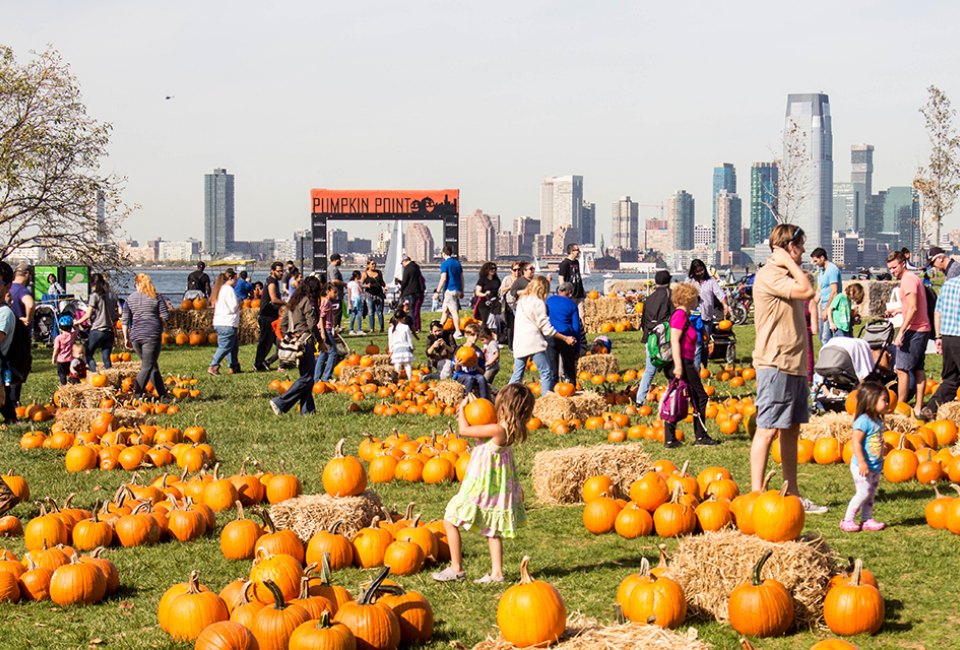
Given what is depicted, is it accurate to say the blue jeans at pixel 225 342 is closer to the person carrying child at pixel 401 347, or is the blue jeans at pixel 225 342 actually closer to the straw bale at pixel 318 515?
the person carrying child at pixel 401 347

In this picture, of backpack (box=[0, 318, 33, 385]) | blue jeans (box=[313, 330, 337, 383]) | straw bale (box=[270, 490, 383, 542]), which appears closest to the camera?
straw bale (box=[270, 490, 383, 542])

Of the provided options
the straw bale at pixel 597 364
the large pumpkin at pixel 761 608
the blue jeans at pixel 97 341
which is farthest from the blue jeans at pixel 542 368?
the large pumpkin at pixel 761 608

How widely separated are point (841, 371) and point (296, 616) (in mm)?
Answer: 9129

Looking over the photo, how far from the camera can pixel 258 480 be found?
392 inches

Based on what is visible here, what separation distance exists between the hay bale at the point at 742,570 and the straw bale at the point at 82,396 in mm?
11310

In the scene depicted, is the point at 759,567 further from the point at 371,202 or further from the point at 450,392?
the point at 371,202

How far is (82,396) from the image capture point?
1627cm

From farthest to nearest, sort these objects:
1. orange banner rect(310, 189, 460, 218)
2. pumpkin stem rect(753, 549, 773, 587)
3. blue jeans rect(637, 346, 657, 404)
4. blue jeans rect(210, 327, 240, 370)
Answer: orange banner rect(310, 189, 460, 218) → blue jeans rect(210, 327, 240, 370) → blue jeans rect(637, 346, 657, 404) → pumpkin stem rect(753, 549, 773, 587)

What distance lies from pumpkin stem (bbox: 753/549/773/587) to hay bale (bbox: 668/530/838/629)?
0.13 meters

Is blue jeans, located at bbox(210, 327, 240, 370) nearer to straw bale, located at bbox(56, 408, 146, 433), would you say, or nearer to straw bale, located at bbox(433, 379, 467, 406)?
straw bale, located at bbox(433, 379, 467, 406)

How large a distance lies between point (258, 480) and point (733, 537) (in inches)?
181

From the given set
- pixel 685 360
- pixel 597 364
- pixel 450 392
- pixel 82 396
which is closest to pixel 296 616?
pixel 685 360

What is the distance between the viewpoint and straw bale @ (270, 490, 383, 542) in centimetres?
811

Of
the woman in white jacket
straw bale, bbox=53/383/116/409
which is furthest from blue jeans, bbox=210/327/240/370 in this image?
the woman in white jacket
